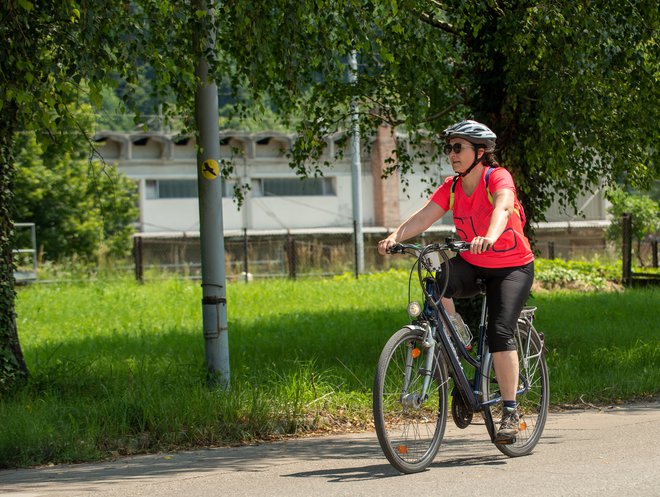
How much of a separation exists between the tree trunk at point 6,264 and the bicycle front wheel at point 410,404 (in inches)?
167

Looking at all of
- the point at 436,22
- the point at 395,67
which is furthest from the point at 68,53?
the point at 436,22

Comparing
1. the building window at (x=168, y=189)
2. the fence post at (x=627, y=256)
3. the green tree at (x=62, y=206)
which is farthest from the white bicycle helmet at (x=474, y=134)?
the building window at (x=168, y=189)

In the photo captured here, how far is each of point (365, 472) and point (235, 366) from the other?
4.88 metres

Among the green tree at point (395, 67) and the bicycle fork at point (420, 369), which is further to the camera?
the green tree at point (395, 67)

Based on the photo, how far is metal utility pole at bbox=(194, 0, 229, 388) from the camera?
29.1 feet

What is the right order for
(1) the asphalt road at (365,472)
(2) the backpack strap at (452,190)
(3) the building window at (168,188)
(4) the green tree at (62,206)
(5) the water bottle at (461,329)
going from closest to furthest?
1. (1) the asphalt road at (365,472)
2. (5) the water bottle at (461,329)
3. (2) the backpack strap at (452,190)
4. (4) the green tree at (62,206)
5. (3) the building window at (168,188)

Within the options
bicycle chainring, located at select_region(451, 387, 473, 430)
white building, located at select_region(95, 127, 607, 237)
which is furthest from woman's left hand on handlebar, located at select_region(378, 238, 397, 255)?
white building, located at select_region(95, 127, 607, 237)

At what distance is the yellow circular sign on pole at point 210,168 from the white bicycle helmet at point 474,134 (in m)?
2.79

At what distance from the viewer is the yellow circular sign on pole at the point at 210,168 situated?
8.81 meters

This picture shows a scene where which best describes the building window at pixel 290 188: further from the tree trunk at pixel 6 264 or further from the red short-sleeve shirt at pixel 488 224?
the red short-sleeve shirt at pixel 488 224

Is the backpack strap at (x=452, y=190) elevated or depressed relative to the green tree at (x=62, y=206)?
depressed

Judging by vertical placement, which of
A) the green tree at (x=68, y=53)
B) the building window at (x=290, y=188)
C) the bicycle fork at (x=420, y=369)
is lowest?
the bicycle fork at (x=420, y=369)

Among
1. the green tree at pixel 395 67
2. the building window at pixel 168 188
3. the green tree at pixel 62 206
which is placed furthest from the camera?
the building window at pixel 168 188

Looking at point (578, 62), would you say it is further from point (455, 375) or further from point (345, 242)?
point (345, 242)
